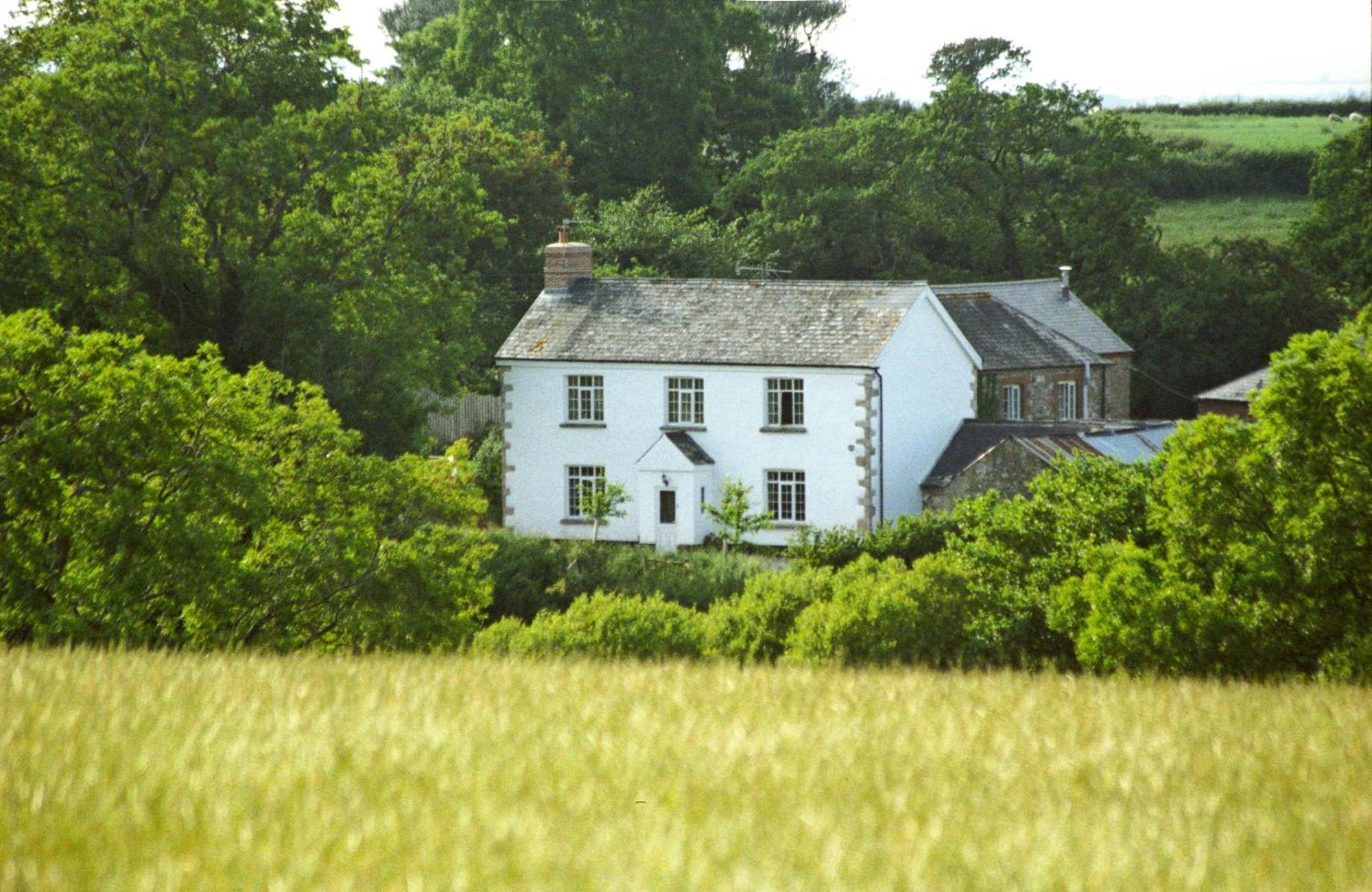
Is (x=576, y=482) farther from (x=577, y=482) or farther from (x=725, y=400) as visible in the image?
(x=725, y=400)

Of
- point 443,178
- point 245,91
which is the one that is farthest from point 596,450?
point 245,91

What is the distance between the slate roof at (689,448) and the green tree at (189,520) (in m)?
19.2

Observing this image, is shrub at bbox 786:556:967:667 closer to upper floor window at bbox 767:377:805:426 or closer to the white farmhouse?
Answer: the white farmhouse

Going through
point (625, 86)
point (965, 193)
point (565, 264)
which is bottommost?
point (565, 264)

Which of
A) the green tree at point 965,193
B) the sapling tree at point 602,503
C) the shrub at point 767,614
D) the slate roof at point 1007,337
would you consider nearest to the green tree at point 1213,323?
the green tree at point 965,193

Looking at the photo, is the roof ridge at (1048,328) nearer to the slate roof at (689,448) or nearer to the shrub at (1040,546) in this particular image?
the slate roof at (689,448)

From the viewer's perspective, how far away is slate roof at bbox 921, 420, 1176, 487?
4275cm

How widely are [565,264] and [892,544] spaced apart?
17.0m

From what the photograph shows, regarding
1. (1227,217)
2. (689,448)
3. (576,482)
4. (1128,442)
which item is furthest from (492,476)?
(1227,217)

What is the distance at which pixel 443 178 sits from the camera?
4081 centimetres

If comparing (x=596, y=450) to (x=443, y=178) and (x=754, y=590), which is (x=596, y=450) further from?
(x=754, y=590)

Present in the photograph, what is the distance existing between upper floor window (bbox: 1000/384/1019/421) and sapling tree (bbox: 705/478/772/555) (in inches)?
441

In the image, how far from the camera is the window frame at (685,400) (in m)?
45.1

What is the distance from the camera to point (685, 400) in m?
45.3
